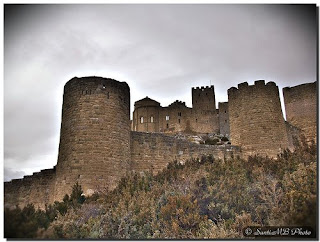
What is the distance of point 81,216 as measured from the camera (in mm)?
8141

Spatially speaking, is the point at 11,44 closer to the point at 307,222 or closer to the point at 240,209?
the point at 240,209

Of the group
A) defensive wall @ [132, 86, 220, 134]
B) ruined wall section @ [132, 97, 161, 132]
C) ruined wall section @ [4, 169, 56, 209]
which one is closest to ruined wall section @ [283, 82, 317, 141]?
ruined wall section @ [4, 169, 56, 209]

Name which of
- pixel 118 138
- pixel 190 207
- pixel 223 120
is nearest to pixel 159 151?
pixel 118 138

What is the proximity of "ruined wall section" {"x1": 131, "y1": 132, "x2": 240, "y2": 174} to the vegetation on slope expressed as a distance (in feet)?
4.93

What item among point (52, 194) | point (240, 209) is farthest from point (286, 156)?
point (52, 194)

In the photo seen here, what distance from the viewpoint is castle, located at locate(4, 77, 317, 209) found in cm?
993

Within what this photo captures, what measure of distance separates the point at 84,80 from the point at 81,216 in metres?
4.64

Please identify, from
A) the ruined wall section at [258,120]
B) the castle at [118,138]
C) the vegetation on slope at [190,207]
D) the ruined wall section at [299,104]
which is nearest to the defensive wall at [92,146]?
the castle at [118,138]

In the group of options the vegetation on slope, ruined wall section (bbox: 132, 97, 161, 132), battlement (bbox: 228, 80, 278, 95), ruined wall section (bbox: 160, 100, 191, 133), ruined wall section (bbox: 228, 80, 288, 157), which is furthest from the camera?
ruined wall section (bbox: 132, 97, 161, 132)

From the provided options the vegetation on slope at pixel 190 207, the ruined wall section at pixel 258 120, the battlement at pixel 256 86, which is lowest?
the vegetation on slope at pixel 190 207

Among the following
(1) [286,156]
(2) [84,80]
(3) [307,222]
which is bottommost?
(3) [307,222]

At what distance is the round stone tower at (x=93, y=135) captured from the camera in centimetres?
988

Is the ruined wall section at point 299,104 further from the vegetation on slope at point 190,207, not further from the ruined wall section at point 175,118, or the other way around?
the ruined wall section at point 175,118

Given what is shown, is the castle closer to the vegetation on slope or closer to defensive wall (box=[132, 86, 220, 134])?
the vegetation on slope
